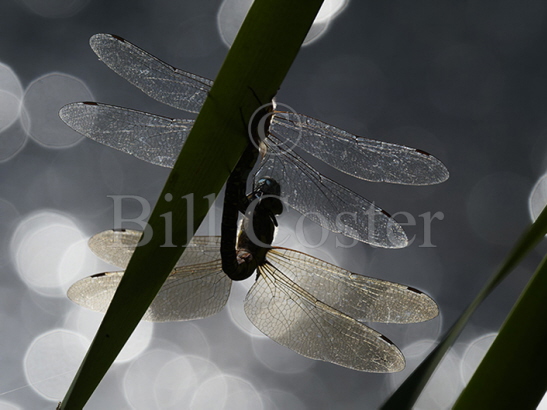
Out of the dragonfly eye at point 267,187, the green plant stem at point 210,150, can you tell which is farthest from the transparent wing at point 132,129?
the green plant stem at point 210,150

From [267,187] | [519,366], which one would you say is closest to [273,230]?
[267,187]

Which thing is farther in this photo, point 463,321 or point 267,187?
point 267,187

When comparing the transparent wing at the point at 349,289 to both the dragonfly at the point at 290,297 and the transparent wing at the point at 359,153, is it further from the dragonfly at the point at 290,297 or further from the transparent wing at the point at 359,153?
the transparent wing at the point at 359,153

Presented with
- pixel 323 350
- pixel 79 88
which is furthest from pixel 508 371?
pixel 79 88

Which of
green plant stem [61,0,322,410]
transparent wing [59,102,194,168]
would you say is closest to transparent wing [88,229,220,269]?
transparent wing [59,102,194,168]

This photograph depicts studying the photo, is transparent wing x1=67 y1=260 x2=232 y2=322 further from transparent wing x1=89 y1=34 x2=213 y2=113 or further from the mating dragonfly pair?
transparent wing x1=89 y1=34 x2=213 y2=113

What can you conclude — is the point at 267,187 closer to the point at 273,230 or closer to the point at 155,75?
the point at 273,230
